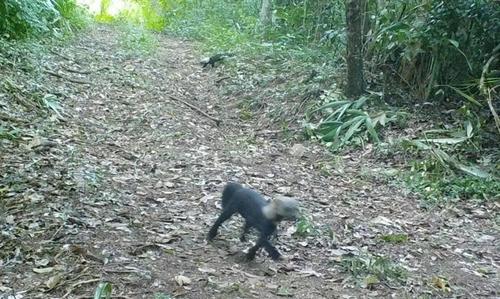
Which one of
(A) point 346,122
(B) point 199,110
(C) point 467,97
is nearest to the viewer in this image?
(C) point 467,97

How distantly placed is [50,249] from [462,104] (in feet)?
18.4

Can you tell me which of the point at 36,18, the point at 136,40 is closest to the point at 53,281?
the point at 36,18

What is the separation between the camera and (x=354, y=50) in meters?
7.80

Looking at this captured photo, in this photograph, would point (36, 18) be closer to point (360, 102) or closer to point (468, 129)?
point (360, 102)

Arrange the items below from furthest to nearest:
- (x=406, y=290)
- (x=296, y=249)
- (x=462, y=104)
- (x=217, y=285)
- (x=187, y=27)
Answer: (x=187, y=27), (x=462, y=104), (x=296, y=249), (x=406, y=290), (x=217, y=285)

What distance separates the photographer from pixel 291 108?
27.3 ft

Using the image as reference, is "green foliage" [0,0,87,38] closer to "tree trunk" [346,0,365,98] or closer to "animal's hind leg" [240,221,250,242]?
"tree trunk" [346,0,365,98]

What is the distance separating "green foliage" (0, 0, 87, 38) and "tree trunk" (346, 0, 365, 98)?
502 cm

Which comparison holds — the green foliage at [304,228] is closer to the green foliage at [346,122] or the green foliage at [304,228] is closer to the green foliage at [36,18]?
the green foliage at [346,122]

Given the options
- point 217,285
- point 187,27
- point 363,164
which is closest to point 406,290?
point 217,285

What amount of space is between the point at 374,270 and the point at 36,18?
7.77 meters

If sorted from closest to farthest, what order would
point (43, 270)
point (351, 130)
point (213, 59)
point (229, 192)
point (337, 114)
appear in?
point (43, 270) → point (229, 192) → point (351, 130) → point (337, 114) → point (213, 59)

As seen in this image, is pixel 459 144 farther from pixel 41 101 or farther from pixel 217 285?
pixel 41 101

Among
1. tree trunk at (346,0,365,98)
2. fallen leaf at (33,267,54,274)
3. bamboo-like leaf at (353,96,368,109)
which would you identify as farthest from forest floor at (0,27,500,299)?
tree trunk at (346,0,365,98)
